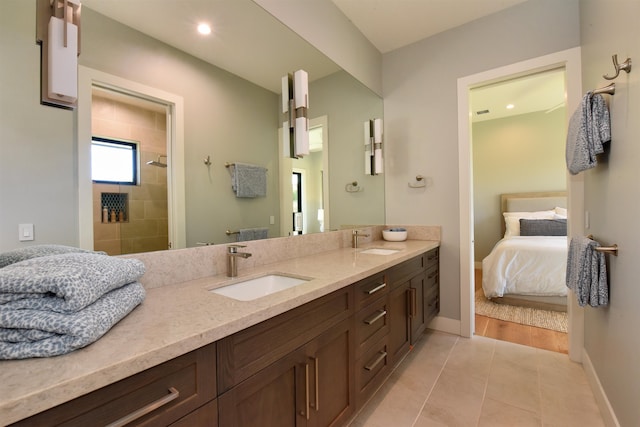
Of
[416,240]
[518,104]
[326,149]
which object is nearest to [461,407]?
[416,240]

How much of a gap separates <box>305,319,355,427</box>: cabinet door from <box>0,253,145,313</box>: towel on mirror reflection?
0.75 metres

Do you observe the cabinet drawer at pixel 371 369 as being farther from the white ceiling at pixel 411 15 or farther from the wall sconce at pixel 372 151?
the white ceiling at pixel 411 15

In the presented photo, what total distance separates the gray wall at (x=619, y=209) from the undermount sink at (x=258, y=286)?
1.41 m

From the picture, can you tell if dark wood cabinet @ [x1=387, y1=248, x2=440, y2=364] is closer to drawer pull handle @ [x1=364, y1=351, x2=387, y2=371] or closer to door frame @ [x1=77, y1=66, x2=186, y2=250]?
drawer pull handle @ [x1=364, y1=351, x2=387, y2=371]

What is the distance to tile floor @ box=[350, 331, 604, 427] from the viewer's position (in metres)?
1.57

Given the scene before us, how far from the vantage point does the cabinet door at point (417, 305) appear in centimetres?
205

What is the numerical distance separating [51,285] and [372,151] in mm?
2495

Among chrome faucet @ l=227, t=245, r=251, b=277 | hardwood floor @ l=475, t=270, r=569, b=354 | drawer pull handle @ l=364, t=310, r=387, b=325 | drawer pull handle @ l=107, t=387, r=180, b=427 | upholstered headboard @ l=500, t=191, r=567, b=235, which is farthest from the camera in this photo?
upholstered headboard @ l=500, t=191, r=567, b=235

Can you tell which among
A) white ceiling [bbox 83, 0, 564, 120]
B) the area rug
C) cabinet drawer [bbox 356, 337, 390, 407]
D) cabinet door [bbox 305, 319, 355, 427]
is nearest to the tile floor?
cabinet drawer [bbox 356, 337, 390, 407]

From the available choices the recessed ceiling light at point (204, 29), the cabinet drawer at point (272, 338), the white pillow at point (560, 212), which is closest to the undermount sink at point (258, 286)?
the cabinet drawer at point (272, 338)

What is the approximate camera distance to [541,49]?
2.21 meters

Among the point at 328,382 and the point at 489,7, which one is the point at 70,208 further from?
the point at 489,7

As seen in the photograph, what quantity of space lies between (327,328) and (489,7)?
2782 mm

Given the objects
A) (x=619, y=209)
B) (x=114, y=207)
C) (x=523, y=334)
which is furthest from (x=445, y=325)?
(x=114, y=207)
